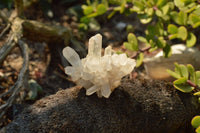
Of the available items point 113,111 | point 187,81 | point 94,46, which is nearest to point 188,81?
point 187,81

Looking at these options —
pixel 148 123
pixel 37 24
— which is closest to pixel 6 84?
pixel 37 24

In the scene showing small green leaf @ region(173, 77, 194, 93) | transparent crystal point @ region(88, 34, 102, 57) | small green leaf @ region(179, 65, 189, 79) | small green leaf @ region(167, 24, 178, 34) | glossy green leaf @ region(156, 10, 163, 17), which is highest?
transparent crystal point @ region(88, 34, 102, 57)

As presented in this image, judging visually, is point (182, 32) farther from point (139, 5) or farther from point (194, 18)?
point (139, 5)

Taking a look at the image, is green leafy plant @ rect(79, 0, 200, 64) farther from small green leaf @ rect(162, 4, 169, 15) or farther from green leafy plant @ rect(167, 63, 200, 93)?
green leafy plant @ rect(167, 63, 200, 93)

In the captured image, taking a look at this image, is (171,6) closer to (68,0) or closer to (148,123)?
(148,123)

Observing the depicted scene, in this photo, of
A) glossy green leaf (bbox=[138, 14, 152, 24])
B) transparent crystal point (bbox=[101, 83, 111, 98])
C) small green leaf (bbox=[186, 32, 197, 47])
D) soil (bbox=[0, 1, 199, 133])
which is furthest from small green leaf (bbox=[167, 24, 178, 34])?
transparent crystal point (bbox=[101, 83, 111, 98])

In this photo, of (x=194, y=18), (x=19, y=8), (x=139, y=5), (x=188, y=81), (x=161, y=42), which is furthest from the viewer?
(x=19, y=8)
